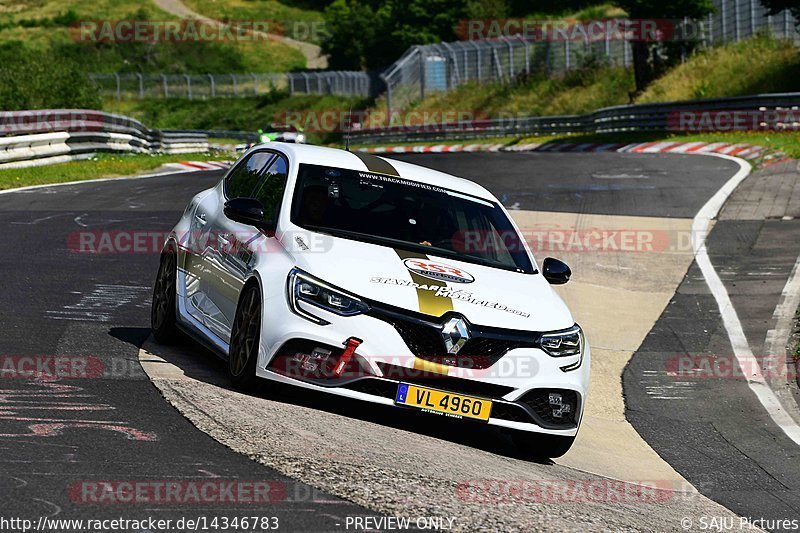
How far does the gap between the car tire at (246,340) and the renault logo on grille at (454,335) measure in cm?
108

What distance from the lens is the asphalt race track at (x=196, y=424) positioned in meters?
5.48

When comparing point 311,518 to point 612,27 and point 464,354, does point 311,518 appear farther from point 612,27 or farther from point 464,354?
point 612,27

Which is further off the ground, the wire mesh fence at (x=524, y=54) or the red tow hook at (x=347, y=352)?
the red tow hook at (x=347, y=352)

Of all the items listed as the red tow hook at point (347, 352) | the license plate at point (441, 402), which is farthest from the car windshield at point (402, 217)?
the license plate at point (441, 402)

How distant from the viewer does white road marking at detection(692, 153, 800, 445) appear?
32.9 feet

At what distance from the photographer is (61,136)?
27.0 meters

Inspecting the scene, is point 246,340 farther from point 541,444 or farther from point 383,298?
point 541,444

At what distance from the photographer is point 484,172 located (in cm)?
Answer: 2578

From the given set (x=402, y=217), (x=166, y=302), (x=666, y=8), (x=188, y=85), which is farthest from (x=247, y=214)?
(x=188, y=85)

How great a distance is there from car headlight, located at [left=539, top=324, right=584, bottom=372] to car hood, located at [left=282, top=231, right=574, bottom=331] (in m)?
0.05

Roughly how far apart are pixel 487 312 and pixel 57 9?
105 m

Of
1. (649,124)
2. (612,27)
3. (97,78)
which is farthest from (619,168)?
(97,78)

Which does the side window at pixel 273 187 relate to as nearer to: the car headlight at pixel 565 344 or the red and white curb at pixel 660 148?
the car headlight at pixel 565 344

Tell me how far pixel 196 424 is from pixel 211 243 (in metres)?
2.51
